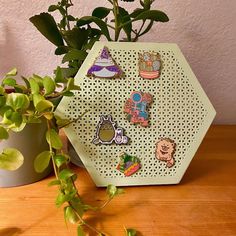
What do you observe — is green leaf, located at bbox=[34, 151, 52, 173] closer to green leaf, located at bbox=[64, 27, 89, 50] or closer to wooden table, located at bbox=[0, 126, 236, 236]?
wooden table, located at bbox=[0, 126, 236, 236]

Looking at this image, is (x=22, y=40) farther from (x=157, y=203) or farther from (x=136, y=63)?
(x=157, y=203)

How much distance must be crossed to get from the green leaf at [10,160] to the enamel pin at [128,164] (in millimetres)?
153

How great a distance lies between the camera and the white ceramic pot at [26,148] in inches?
16.6

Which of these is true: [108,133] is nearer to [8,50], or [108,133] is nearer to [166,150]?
[166,150]

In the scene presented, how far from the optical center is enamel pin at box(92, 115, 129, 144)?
0.43 metres

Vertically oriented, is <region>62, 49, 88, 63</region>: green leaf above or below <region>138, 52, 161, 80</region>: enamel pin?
above

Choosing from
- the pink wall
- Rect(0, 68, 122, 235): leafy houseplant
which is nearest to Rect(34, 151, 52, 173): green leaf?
Rect(0, 68, 122, 235): leafy houseplant

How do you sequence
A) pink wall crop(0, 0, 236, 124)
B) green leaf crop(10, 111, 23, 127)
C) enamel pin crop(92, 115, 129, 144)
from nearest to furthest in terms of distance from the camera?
green leaf crop(10, 111, 23, 127) → enamel pin crop(92, 115, 129, 144) → pink wall crop(0, 0, 236, 124)

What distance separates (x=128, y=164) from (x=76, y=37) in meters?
0.22

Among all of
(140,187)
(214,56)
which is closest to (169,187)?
(140,187)

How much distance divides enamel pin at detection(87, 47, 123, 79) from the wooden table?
18 centimetres

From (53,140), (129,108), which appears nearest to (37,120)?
(53,140)

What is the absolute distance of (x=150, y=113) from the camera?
44 cm

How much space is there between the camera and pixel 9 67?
26.1 inches
